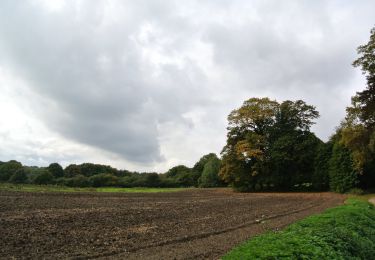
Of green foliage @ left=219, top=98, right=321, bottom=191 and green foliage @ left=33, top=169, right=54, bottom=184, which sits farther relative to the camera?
green foliage @ left=33, top=169, right=54, bottom=184

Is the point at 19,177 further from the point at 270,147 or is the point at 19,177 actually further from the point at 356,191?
the point at 356,191

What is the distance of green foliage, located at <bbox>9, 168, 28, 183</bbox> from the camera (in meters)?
68.6

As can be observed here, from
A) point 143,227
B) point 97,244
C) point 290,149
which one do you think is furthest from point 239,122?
point 97,244

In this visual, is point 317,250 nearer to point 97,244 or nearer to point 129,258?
point 129,258

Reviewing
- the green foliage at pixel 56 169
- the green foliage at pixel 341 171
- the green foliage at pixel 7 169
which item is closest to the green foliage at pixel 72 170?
the green foliage at pixel 56 169

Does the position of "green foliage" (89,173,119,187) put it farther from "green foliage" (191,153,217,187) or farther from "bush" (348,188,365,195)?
"bush" (348,188,365,195)

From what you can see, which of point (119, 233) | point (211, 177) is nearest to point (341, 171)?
point (119, 233)

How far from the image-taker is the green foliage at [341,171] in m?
48.6

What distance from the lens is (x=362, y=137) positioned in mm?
37031

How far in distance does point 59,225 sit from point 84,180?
62942 millimetres

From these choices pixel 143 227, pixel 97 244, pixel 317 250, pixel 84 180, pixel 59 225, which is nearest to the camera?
pixel 317 250

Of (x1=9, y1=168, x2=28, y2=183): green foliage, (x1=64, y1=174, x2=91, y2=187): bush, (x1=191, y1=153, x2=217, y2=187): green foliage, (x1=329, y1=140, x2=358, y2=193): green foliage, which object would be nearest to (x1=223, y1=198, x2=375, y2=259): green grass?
(x1=329, y1=140, x2=358, y2=193): green foliage

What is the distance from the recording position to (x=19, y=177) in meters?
69.3

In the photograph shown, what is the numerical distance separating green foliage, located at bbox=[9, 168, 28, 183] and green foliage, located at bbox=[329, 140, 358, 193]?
56318mm
